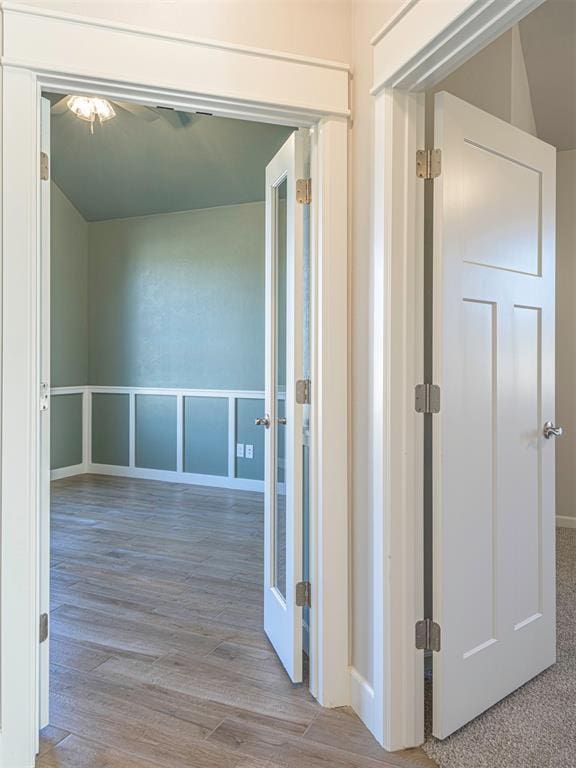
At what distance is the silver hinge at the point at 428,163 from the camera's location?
1.61 m

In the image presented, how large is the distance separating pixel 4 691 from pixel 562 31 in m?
3.83

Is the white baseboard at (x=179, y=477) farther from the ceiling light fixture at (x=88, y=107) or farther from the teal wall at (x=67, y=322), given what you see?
the ceiling light fixture at (x=88, y=107)

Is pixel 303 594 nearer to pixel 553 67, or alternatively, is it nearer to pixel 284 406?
pixel 284 406

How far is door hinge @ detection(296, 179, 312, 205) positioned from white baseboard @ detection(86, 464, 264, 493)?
11.1 feet

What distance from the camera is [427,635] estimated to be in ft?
5.34

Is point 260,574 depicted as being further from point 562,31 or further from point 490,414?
point 562,31

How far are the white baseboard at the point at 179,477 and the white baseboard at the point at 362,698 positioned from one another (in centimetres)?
312

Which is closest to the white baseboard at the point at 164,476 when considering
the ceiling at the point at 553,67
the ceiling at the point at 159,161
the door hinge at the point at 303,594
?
the ceiling at the point at 159,161

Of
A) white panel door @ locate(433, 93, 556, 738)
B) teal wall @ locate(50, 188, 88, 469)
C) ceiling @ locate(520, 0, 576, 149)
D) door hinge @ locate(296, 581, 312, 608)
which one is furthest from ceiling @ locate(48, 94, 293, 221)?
door hinge @ locate(296, 581, 312, 608)

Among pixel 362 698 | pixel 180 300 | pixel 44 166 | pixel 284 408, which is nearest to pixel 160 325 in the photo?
pixel 180 300

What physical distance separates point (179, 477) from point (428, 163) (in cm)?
431

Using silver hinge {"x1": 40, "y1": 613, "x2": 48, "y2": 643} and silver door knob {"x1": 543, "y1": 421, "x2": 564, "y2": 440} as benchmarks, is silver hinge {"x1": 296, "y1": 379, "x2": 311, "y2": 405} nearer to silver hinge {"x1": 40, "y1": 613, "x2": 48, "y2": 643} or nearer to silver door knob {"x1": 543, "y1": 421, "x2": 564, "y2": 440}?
silver door knob {"x1": 543, "y1": 421, "x2": 564, "y2": 440}

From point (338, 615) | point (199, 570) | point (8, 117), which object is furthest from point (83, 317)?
point (338, 615)

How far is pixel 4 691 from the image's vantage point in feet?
4.86
